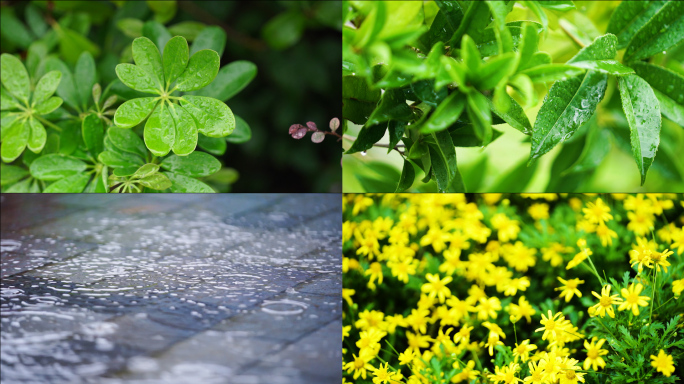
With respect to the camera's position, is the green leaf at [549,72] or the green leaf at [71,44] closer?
the green leaf at [549,72]

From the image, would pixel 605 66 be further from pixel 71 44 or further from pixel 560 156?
pixel 71 44

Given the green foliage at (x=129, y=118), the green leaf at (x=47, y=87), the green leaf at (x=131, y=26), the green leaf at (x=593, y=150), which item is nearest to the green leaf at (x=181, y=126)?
the green foliage at (x=129, y=118)

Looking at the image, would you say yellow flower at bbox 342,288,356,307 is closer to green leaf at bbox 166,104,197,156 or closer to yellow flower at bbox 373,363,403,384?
yellow flower at bbox 373,363,403,384

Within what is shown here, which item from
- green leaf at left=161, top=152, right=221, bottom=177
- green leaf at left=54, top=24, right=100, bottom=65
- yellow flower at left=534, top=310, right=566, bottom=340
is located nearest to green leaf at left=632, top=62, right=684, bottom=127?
yellow flower at left=534, top=310, right=566, bottom=340

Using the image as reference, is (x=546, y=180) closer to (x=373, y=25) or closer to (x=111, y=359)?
(x=373, y=25)

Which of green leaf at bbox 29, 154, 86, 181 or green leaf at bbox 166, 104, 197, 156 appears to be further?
green leaf at bbox 29, 154, 86, 181

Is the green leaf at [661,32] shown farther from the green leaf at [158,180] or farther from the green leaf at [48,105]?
the green leaf at [48,105]
